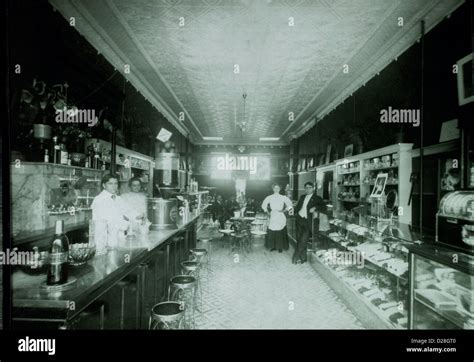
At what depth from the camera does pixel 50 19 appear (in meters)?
3.46

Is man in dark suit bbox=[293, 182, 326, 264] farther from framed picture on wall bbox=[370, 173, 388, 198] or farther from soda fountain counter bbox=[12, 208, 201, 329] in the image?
soda fountain counter bbox=[12, 208, 201, 329]

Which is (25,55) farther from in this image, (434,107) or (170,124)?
(170,124)

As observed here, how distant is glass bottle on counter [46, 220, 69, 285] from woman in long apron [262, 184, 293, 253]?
5.98m

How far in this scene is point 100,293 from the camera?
5.75 feet

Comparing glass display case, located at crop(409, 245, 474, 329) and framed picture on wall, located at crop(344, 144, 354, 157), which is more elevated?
framed picture on wall, located at crop(344, 144, 354, 157)

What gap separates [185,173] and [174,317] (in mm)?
10346

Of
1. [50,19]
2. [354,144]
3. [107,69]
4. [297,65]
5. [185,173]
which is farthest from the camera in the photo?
[185,173]

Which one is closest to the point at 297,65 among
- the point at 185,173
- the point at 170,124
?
the point at 170,124

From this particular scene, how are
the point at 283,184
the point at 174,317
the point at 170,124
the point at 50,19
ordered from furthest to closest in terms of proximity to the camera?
the point at 283,184, the point at 170,124, the point at 50,19, the point at 174,317

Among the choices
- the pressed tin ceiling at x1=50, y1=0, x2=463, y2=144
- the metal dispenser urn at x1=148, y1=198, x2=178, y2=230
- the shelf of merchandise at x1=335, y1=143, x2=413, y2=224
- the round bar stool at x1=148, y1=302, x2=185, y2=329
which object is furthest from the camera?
the shelf of merchandise at x1=335, y1=143, x2=413, y2=224

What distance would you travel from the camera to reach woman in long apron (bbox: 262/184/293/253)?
7.40 meters

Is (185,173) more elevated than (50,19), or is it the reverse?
(50,19)

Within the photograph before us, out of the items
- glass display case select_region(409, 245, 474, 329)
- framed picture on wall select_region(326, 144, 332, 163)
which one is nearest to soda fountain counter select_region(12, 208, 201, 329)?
glass display case select_region(409, 245, 474, 329)

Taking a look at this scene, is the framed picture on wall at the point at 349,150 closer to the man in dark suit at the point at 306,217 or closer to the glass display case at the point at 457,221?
the man in dark suit at the point at 306,217
